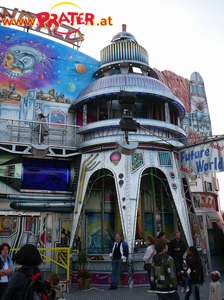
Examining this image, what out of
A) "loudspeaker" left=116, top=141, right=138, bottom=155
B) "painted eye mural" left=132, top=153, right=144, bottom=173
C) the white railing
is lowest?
"loudspeaker" left=116, top=141, right=138, bottom=155

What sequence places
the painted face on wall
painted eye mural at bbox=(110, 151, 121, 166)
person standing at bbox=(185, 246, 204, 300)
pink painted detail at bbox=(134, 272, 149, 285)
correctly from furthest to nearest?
the painted face on wall
painted eye mural at bbox=(110, 151, 121, 166)
pink painted detail at bbox=(134, 272, 149, 285)
person standing at bbox=(185, 246, 204, 300)

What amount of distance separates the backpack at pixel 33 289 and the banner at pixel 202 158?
442 inches

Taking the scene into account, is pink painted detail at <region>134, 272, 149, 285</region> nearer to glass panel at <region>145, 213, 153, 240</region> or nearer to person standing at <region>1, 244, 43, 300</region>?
glass panel at <region>145, 213, 153, 240</region>

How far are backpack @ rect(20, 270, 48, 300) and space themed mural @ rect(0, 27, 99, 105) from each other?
16.6 m

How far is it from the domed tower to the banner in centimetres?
58

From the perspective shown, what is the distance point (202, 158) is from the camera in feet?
49.1

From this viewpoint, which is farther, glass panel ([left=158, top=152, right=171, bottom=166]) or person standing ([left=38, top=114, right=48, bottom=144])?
person standing ([left=38, top=114, right=48, bottom=144])

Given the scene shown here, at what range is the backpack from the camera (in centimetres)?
439

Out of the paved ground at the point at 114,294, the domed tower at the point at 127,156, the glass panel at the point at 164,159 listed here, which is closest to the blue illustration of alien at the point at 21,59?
the domed tower at the point at 127,156

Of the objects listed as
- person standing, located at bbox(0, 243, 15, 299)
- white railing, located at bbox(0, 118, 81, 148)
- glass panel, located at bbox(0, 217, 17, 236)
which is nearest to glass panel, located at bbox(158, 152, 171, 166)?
white railing, located at bbox(0, 118, 81, 148)

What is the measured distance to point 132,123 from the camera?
1064 cm

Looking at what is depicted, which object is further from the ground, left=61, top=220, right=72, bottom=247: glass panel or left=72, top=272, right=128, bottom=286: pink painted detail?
left=61, top=220, right=72, bottom=247: glass panel

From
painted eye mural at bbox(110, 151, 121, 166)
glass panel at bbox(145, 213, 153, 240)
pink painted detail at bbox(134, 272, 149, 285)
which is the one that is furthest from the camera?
glass panel at bbox(145, 213, 153, 240)

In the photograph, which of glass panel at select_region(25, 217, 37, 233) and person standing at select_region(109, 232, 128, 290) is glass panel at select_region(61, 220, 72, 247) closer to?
glass panel at select_region(25, 217, 37, 233)
